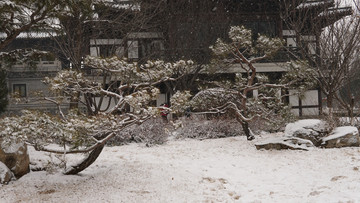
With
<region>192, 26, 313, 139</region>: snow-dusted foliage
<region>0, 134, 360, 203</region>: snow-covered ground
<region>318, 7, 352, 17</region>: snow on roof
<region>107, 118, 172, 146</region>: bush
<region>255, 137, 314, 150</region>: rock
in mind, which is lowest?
<region>0, 134, 360, 203</region>: snow-covered ground

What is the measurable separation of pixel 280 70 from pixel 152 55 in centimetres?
733

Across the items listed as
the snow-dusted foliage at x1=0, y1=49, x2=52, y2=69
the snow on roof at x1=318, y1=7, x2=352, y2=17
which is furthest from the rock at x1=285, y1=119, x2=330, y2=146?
the snow-dusted foliage at x1=0, y1=49, x2=52, y2=69

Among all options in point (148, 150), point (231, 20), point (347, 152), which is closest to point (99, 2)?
point (148, 150)

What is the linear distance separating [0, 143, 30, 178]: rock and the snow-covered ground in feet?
0.56

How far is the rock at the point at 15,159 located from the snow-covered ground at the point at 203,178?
0.17 metres

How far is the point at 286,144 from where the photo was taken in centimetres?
887

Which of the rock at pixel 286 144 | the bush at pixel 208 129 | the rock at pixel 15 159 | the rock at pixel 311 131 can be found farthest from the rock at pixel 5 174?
the rock at pixel 311 131

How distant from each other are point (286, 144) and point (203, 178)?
3605 mm

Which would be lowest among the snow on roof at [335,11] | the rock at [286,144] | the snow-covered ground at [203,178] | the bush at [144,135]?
the snow-covered ground at [203,178]

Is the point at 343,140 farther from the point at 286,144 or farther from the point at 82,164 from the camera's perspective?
the point at 82,164

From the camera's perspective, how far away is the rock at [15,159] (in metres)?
5.60

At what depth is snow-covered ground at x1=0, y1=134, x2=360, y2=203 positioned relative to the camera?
198 inches

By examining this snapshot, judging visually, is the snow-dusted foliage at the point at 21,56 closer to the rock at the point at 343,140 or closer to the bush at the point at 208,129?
the bush at the point at 208,129

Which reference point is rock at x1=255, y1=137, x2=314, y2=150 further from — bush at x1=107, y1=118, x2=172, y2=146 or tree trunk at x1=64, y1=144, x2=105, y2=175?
tree trunk at x1=64, y1=144, x2=105, y2=175
